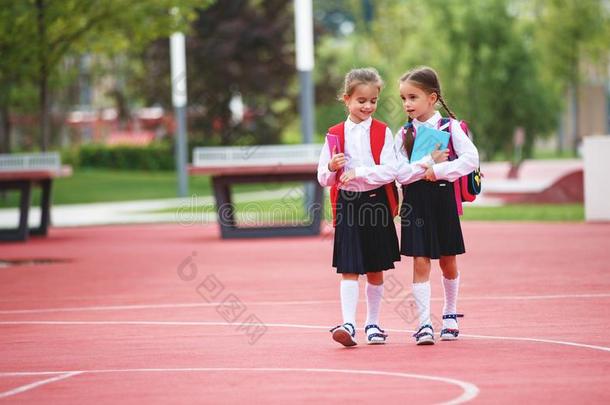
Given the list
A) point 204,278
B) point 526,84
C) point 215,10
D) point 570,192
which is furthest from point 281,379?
point 526,84

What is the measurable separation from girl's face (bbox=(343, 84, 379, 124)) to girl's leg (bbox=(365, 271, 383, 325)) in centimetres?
115

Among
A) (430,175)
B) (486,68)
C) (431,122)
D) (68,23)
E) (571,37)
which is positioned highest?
(571,37)

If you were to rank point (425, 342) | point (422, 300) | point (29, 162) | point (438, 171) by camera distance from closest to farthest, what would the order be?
point (425, 342)
point (438, 171)
point (422, 300)
point (29, 162)

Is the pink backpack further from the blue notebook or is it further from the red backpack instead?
the red backpack

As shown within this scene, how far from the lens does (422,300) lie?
10.1 m

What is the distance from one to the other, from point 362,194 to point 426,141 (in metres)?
0.59

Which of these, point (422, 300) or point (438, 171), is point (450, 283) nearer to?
point (422, 300)

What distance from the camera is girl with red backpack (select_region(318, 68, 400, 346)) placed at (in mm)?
10203

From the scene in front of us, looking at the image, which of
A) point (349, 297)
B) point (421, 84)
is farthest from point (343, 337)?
point (421, 84)

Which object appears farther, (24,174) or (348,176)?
(24,174)

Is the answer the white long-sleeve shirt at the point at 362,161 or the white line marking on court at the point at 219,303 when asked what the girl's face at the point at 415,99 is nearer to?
the white long-sleeve shirt at the point at 362,161

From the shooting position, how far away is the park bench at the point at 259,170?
24.2m

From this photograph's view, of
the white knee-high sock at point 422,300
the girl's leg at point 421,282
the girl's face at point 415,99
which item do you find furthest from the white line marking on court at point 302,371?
the girl's face at point 415,99

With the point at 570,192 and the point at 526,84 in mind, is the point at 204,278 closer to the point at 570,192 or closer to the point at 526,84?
the point at 570,192
